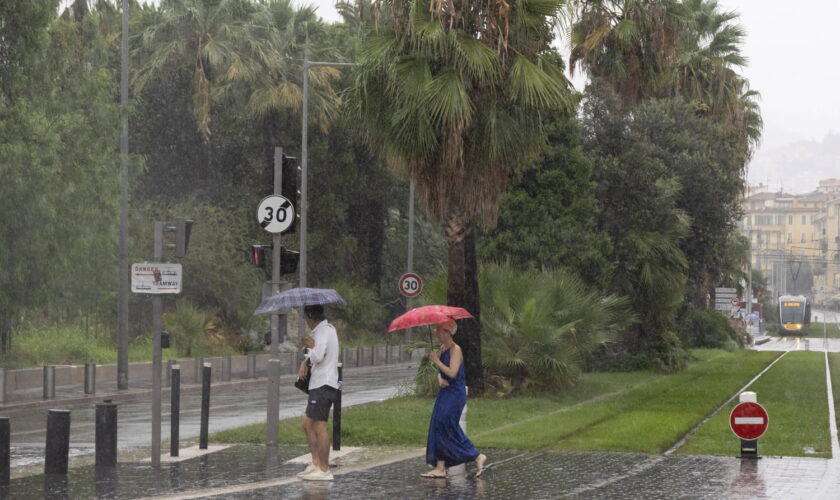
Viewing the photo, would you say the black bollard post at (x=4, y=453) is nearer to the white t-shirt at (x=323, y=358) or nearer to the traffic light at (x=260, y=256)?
the white t-shirt at (x=323, y=358)

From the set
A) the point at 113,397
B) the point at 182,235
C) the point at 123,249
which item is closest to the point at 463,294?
the point at 113,397

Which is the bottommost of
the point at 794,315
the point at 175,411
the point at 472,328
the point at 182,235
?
the point at 794,315

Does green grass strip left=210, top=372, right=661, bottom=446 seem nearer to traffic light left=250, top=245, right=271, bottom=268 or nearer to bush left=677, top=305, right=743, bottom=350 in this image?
traffic light left=250, top=245, right=271, bottom=268

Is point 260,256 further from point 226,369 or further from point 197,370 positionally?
point 226,369

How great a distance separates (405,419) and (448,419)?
7128 millimetres

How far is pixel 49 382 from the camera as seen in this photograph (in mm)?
27391

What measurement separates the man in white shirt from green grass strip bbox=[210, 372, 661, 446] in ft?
13.9

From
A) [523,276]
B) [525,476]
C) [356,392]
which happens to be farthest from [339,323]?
[525,476]

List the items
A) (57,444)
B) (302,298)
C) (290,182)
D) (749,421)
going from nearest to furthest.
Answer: (302,298)
(57,444)
(749,421)
(290,182)

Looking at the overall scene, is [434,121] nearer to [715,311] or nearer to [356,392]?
[356,392]

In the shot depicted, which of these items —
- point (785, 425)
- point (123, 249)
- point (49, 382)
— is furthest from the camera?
point (123, 249)

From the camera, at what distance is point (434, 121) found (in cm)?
2353

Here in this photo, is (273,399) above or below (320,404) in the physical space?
below

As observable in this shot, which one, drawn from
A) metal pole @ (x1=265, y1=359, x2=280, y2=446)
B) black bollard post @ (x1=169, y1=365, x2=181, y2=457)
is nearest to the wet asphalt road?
black bollard post @ (x1=169, y1=365, x2=181, y2=457)
